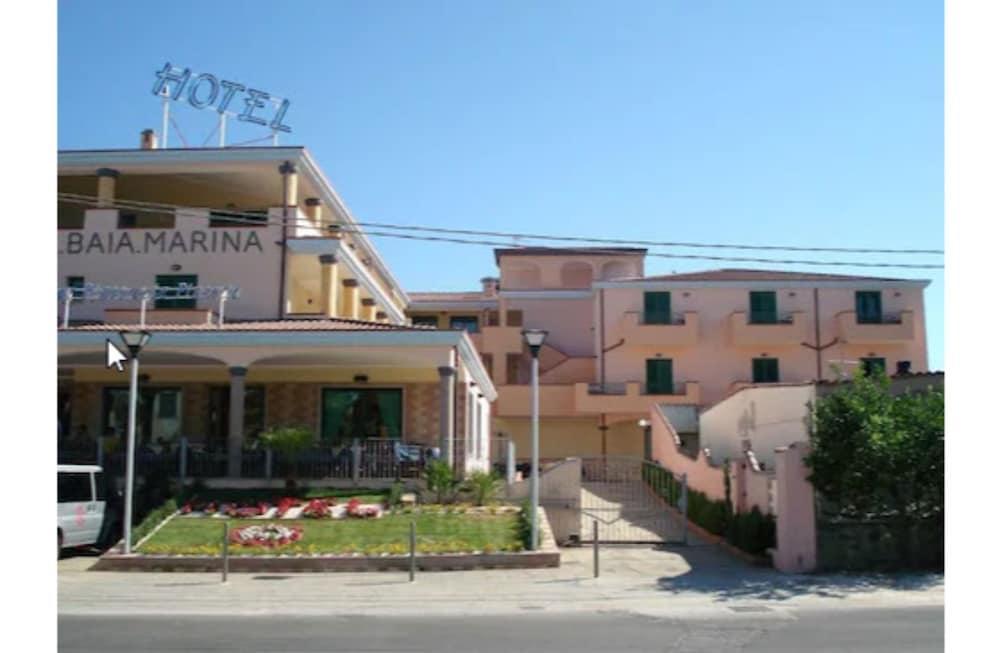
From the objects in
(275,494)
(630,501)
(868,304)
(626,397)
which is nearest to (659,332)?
(626,397)

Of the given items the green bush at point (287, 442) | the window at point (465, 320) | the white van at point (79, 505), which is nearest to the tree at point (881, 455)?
the green bush at point (287, 442)

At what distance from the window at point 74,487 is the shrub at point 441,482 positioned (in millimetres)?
7222

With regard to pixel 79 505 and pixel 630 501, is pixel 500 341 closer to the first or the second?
pixel 630 501

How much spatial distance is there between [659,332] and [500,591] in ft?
106

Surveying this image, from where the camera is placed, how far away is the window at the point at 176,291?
30.1 meters

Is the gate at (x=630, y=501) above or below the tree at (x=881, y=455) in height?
below

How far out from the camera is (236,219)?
103ft

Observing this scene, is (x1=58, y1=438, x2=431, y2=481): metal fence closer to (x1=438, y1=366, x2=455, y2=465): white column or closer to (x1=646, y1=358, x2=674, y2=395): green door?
(x1=438, y1=366, x2=455, y2=465): white column

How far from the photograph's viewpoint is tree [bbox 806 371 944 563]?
1652 centimetres

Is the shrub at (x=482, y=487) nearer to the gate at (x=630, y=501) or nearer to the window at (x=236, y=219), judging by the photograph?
the gate at (x=630, y=501)

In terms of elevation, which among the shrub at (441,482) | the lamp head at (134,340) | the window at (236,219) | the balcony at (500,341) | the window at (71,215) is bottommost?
the shrub at (441,482)

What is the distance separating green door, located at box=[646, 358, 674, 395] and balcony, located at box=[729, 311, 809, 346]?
3.45 meters
